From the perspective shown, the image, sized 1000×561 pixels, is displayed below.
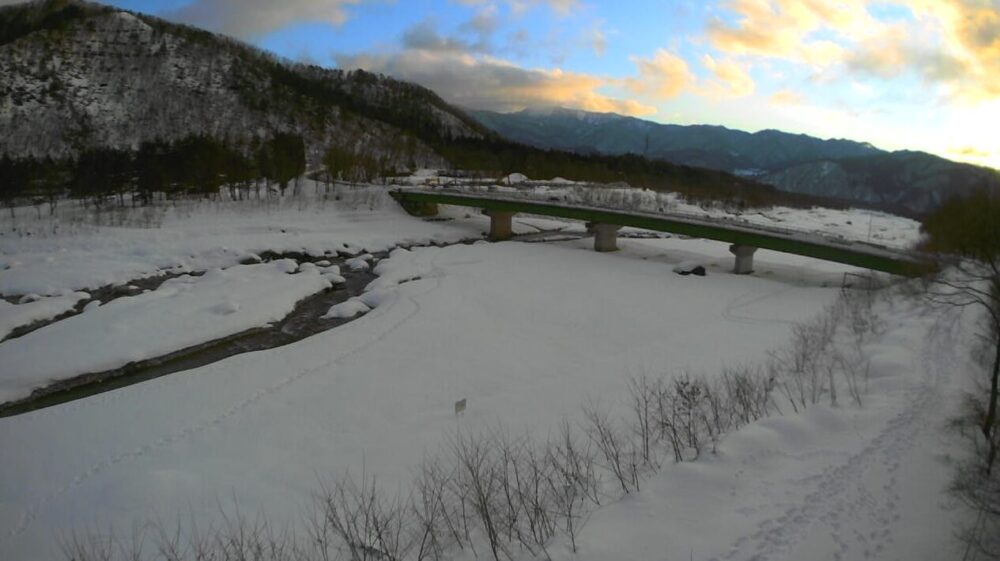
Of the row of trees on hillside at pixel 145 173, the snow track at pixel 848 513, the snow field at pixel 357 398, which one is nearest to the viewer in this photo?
the snow track at pixel 848 513

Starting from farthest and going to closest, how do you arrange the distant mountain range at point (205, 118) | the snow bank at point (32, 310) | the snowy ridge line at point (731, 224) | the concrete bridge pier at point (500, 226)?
the distant mountain range at point (205, 118), the concrete bridge pier at point (500, 226), the snowy ridge line at point (731, 224), the snow bank at point (32, 310)

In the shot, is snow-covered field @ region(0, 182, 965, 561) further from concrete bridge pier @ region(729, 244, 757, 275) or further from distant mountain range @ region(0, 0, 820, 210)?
distant mountain range @ region(0, 0, 820, 210)

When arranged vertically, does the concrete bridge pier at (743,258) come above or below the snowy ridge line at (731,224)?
below

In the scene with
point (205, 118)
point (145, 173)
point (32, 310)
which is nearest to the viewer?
point (32, 310)

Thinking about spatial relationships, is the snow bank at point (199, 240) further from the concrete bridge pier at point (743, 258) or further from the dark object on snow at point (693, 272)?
the concrete bridge pier at point (743, 258)

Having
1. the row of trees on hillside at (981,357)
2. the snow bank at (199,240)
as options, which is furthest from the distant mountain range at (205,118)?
the row of trees on hillside at (981,357)

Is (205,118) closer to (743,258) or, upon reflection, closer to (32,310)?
(32,310)

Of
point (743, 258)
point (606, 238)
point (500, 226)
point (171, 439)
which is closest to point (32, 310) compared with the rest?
point (171, 439)
